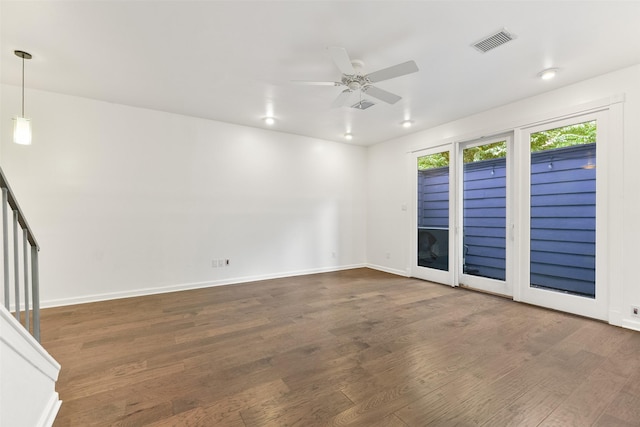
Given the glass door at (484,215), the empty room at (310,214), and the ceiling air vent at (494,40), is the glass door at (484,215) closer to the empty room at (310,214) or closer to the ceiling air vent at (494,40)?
the empty room at (310,214)

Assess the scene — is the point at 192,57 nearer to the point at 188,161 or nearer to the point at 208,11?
the point at 208,11

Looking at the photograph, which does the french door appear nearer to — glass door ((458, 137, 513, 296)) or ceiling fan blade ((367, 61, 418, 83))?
glass door ((458, 137, 513, 296))

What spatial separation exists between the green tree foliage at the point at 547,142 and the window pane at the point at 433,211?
0.66 ft

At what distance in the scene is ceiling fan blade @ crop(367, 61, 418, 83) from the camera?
246 cm

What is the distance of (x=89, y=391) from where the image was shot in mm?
1940

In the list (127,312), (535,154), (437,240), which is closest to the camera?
(127,312)

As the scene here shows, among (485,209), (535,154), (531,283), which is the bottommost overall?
(531,283)

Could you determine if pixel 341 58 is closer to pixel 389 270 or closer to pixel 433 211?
pixel 433 211

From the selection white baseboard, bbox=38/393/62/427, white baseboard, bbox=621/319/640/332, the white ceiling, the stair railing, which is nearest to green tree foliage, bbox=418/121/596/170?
the white ceiling

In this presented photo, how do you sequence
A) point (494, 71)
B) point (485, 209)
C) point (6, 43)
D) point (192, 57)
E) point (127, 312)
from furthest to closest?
1. point (485, 209)
2. point (127, 312)
3. point (494, 71)
4. point (192, 57)
5. point (6, 43)

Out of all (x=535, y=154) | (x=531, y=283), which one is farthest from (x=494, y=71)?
(x=531, y=283)

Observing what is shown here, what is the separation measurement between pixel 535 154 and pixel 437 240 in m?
2.03

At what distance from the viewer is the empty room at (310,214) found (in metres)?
1.94

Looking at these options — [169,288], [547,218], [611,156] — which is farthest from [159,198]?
[611,156]
